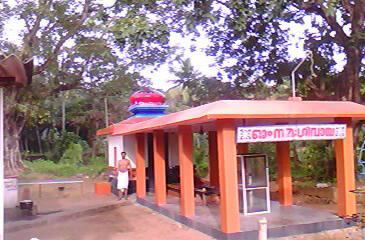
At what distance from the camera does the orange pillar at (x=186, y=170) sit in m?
9.96

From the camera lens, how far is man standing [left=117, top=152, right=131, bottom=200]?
1465cm

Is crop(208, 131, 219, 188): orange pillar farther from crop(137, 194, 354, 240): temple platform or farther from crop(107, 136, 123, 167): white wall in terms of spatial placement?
crop(137, 194, 354, 240): temple platform

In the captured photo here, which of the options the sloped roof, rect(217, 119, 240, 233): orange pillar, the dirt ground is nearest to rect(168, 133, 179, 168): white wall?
the dirt ground

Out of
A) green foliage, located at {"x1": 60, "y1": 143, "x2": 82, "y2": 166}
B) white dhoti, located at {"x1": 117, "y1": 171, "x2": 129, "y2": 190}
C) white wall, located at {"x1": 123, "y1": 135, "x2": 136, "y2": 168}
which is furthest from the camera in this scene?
green foliage, located at {"x1": 60, "y1": 143, "x2": 82, "y2": 166}

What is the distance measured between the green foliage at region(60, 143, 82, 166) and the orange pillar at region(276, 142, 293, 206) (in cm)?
1809

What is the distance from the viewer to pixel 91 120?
32250 millimetres

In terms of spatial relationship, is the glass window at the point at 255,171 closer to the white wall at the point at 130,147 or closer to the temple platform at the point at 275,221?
the temple platform at the point at 275,221

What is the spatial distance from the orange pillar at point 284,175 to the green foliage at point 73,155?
712 inches

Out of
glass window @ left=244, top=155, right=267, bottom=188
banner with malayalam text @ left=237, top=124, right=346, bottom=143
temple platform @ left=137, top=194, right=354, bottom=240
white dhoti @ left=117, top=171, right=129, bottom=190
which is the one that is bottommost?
temple platform @ left=137, top=194, right=354, bottom=240

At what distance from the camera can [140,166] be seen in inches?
574

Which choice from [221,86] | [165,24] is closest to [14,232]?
[165,24]

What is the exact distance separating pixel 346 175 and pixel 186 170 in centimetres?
333

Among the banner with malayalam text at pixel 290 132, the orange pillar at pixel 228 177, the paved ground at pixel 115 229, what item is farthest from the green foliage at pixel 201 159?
the orange pillar at pixel 228 177

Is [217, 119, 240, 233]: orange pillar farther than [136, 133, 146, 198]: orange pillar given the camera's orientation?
No
